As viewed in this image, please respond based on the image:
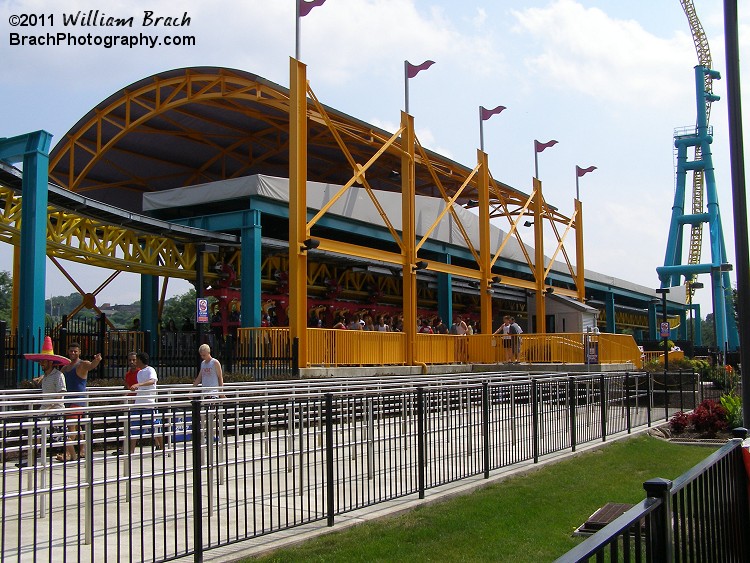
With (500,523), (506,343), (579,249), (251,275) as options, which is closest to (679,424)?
(500,523)

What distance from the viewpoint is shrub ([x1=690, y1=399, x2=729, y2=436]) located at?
16.2m

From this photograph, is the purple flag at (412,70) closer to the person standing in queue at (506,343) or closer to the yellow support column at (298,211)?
the yellow support column at (298,211)

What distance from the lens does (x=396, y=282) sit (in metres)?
46.9

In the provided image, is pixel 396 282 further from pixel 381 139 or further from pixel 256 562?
pixel 256 562

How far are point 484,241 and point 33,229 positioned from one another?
2137 centimetres

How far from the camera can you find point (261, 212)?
28.9 meters

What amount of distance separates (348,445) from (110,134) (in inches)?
1149

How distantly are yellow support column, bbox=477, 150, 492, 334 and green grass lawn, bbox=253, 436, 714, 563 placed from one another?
22.6 meters

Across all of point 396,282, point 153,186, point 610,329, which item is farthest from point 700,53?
point 153,186

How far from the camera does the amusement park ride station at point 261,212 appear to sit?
75.3ft

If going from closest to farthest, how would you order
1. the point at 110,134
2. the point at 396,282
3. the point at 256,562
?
the point at 256,562
the point at 110,134
the point at 396,282

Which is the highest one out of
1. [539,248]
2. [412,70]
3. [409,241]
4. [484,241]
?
[412,70]

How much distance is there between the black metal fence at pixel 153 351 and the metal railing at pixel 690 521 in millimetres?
12973

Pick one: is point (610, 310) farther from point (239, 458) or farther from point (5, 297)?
point (5, 297)
